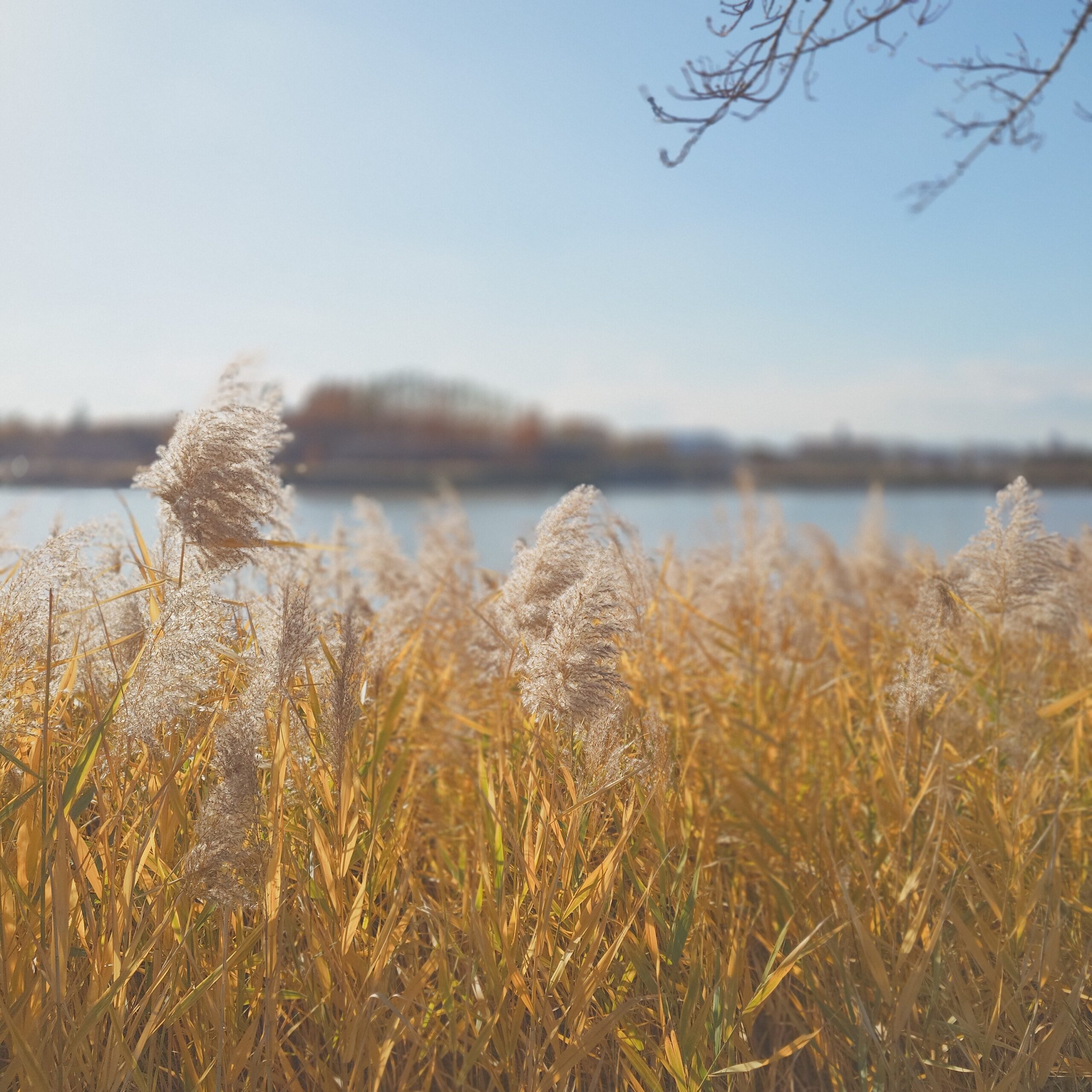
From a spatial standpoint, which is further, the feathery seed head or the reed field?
the feathery seed head

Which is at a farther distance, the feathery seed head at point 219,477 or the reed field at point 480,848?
the feathery seed head at point 219,477

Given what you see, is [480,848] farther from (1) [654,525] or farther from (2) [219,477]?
(1) [654,525]

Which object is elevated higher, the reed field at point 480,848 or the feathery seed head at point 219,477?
the feathery seed head at point 219,477

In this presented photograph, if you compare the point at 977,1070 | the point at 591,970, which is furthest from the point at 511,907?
the point at 977,1070

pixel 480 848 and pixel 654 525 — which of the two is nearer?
pixel 480 848

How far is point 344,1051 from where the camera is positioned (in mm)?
1641

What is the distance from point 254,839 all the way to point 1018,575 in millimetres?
2074

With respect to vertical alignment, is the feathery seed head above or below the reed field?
above

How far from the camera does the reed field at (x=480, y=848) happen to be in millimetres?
1655

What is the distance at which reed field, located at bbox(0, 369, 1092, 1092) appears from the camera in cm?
166

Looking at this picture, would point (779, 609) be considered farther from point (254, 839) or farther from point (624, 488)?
point (624, 488)

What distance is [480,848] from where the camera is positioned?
182 cm

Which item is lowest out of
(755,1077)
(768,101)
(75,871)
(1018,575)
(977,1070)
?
(755,1077)

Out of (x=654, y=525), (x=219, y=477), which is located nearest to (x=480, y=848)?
(x=219, y=477)
